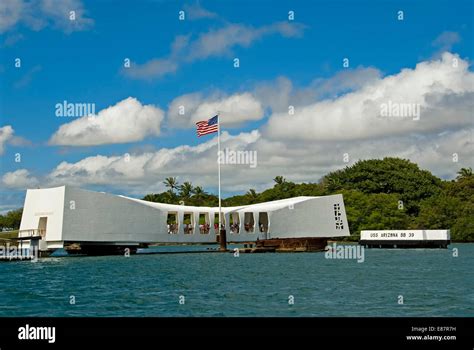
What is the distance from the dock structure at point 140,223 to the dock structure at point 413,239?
12.6 feet

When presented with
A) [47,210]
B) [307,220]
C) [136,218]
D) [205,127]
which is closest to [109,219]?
[136,218]

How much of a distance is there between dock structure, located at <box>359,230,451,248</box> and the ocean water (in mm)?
27818

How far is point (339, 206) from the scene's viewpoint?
69.4 metres

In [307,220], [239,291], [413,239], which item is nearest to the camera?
[239,291]

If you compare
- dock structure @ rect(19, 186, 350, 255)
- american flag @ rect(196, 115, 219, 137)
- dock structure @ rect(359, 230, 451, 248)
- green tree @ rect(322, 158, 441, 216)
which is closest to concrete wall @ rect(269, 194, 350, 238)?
dock structure @ rect(19, 186, 350, 255)

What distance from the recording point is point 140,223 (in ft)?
190

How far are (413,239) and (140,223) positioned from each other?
26799 millimetres

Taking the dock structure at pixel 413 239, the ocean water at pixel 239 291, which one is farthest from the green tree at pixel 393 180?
the ocean water at pixel 239 291

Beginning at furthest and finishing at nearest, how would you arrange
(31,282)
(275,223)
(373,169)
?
(373,169) < (275,223) < (31,282)

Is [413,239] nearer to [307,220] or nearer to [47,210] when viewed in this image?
[307,220]

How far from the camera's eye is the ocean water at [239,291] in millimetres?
20750
